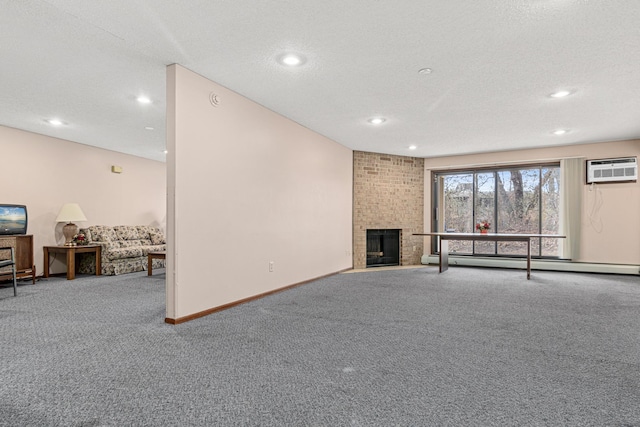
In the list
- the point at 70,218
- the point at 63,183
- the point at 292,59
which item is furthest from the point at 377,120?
the point at 63,183

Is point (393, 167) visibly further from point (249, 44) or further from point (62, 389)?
point (62, 389)

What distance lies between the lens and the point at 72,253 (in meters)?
5.57

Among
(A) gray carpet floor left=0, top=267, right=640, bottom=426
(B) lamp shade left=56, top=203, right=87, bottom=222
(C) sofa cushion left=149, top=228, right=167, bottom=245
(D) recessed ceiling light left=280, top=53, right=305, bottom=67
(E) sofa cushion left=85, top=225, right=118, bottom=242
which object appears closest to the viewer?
(A) gray carpet floor left=0, top=267, right=640, bottom=426

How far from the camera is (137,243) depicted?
22.8ft

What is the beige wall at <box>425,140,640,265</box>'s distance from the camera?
6.00 metres

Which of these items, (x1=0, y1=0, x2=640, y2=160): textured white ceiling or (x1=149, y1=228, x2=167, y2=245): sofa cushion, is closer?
(x1=0, y1=0, x2=640, y2=160): textured white ceiling

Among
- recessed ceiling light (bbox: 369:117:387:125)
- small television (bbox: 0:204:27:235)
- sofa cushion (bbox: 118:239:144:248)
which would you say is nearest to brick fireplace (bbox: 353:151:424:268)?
recessed ceiling light (bbox: 369:117:387:125)

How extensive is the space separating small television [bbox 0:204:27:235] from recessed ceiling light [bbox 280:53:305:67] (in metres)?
Answer: 5.07

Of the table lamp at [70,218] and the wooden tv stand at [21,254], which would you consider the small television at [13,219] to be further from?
the table lamp at [70,218]

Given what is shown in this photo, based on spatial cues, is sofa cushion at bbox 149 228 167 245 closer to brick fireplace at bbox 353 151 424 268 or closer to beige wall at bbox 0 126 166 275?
beige wall at bbox 0 126 166 275

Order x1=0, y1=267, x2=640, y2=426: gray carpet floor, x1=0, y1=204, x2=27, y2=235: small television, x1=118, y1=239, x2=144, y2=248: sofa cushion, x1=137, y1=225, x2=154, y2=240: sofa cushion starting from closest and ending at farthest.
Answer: x1=0, y1=267, x2=640, y2=426: gray carpet floor, x1=0, y1=204, x2=27, y2=235: small television, x1=118, y1=239, x2=144, y2=248: sofa cushion, x1=137, y1=225, x2=154, y2=240: sofa cushion

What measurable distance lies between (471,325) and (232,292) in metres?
2.47

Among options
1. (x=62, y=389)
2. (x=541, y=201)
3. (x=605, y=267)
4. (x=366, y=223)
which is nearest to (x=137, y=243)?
(x=366, y=223)

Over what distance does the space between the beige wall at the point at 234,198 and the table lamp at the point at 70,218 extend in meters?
3.82
